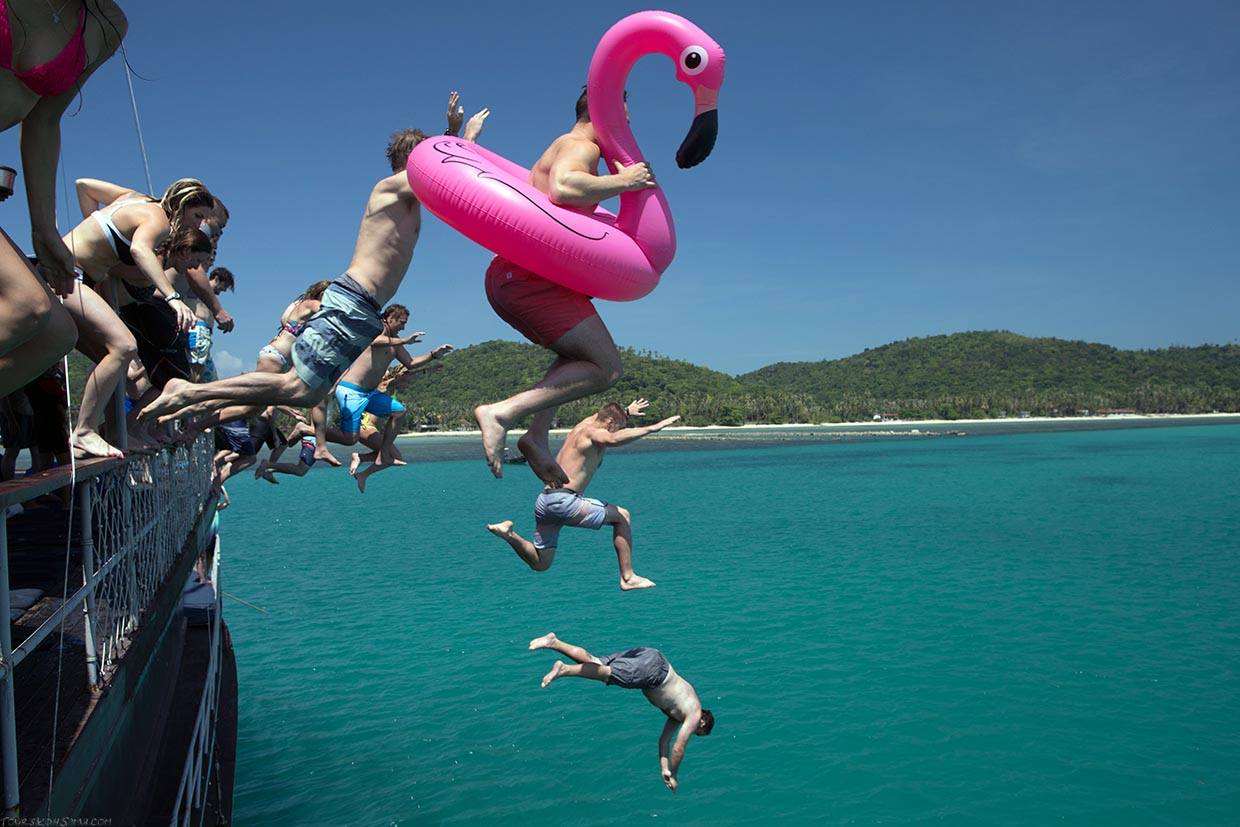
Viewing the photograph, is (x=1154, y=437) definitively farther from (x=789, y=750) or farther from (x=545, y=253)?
(x=545, y=253)

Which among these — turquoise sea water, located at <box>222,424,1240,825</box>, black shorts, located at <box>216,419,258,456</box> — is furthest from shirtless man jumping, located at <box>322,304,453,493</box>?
turquoise sea water, located at <box>222,424,1240,825</box>

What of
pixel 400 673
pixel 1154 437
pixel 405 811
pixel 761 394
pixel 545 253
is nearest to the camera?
pixel 545 253

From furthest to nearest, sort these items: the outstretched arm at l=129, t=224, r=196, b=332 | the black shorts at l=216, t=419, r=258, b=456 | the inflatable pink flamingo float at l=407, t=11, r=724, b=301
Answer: the black shorts at l=216, t=419, r=258, b=456 < the outstretched arm at l=129, t=224, r=196, b=332 < the inflatable pink flamingo float at l=407, t=11, r=724, b=301

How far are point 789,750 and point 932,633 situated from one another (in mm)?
8206

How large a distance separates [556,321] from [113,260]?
128 inches

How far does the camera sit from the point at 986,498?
4584 cm

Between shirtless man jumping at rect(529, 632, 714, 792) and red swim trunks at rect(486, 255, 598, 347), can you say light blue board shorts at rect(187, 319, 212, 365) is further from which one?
red swim trunks at rect(486, 255, 598, 347)

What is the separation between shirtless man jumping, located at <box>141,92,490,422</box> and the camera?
5.04m

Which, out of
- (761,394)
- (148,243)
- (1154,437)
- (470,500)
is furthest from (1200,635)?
(761,394)

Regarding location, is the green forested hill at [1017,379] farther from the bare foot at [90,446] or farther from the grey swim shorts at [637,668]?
the bare foot at [90,446]

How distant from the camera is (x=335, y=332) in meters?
5.03

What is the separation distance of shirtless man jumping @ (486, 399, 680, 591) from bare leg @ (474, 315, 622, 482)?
1165mm

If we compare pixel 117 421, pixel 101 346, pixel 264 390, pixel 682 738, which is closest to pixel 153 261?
pixel 101 346

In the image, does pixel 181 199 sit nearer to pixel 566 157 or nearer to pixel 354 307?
pixel 354 307
